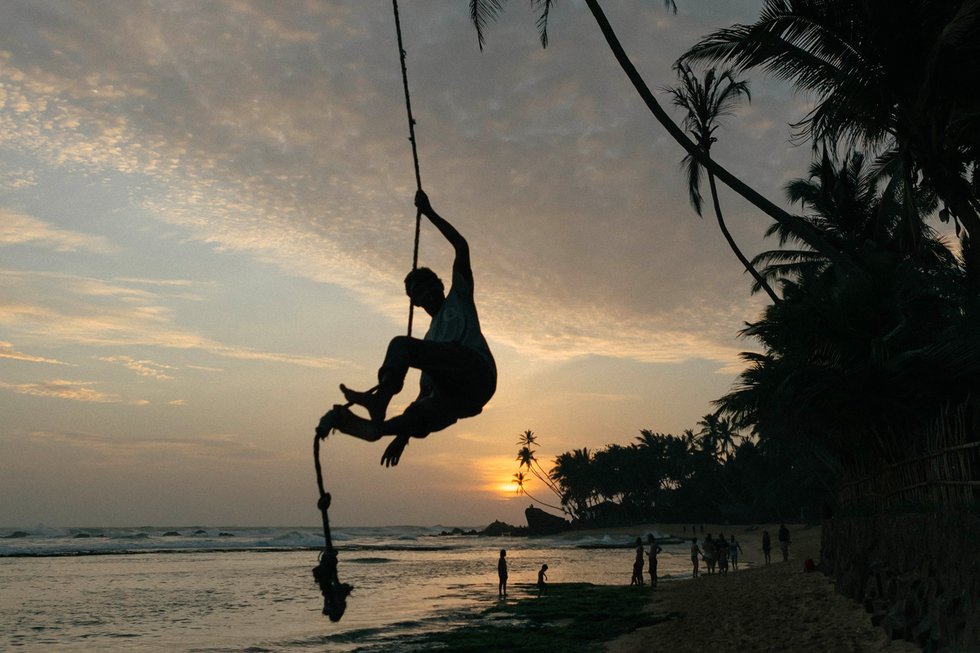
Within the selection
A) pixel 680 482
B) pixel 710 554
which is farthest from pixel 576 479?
pixel 710 554

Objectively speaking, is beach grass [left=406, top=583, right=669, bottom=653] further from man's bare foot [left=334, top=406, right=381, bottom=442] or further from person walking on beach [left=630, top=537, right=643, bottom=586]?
man's bare foot [left=334, top=406, right=381, bottom=442]

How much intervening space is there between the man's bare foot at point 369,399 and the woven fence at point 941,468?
7.79 meters

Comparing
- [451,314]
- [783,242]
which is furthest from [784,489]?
[451,314]

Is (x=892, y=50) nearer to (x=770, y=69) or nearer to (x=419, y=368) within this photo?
(x=770, y=69)

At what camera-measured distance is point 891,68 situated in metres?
11.1

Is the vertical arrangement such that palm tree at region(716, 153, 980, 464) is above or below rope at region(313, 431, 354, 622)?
above

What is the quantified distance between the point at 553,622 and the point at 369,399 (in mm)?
19690

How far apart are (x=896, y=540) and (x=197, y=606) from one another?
2378cm

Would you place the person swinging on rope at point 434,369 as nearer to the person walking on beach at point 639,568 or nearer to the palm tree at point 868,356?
the palm tree at point 868,356

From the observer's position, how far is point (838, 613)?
55.0 ft

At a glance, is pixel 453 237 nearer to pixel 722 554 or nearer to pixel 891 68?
pixel 891 68

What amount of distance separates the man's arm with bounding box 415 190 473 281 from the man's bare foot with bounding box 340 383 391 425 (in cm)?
105

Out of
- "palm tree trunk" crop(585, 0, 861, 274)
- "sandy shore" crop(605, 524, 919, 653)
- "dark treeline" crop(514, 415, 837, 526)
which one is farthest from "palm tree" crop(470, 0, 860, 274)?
"dark treeline" crop(514, 415, 837, 526)

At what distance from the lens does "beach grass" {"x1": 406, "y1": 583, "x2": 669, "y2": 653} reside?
18422mm
